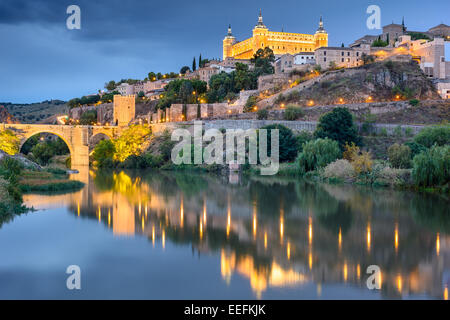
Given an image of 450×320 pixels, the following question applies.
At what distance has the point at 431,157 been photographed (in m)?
21.7

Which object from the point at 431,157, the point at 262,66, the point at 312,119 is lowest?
the point at 431,157

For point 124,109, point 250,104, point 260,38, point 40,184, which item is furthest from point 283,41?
point 40,184

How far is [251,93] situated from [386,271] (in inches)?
1924

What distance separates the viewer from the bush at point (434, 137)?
29.3m

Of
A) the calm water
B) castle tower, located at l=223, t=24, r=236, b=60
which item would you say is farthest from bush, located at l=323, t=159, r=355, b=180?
castle tower, located at l=223, t=24, r=236, b=60

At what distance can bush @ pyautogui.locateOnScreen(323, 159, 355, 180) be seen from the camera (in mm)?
27109

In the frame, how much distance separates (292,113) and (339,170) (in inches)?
673

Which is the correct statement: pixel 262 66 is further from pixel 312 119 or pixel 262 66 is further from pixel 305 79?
pixel 312 119

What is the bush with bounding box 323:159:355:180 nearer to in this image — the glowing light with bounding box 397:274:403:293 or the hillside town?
the hillside town

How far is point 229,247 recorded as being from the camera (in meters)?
11.0

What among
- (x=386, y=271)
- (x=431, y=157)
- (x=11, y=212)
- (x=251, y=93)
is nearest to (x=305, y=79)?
(x=251, y=93)

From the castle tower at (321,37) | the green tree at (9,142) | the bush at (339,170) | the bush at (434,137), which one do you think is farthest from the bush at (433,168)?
the castle tower at (321,37)

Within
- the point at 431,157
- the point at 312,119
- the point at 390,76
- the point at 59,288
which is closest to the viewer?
the point at 59,288
